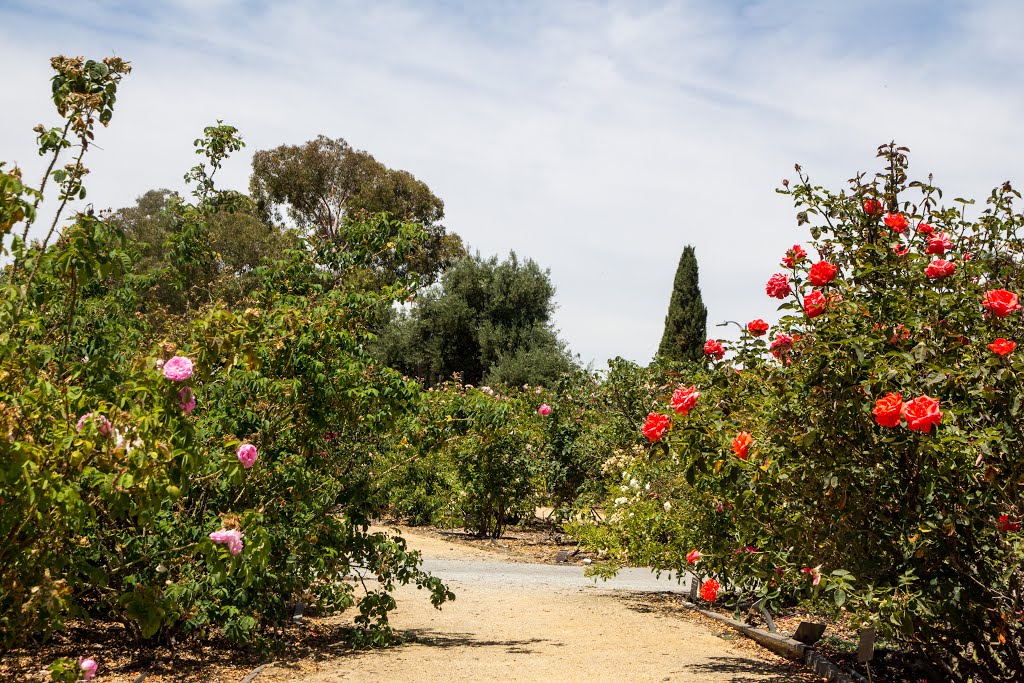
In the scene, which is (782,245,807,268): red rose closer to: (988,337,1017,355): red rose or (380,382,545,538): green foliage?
(988,337,1017,355): red rose

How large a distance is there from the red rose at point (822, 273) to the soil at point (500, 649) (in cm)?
294

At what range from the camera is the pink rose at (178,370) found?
361 cm

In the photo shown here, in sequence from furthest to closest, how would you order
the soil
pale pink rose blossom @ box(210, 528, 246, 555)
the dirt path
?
the dirt path, the soil, pale pink rose blossom @ box(210, 528, 246, 555)

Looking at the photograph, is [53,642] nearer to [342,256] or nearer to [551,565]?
[342,256]

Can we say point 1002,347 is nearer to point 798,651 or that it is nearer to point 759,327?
point 759,327

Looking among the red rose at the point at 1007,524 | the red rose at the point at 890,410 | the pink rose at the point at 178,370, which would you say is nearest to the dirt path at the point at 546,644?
the red rose at the point at 1007,524

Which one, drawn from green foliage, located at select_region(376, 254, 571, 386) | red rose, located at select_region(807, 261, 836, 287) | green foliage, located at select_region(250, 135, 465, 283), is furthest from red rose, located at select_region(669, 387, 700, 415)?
green foliage, located at select_region(250, 135, 465, 283)

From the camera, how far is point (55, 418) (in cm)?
407

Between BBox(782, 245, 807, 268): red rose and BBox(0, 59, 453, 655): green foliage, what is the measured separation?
10.0 feet

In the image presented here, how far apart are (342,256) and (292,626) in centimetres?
329

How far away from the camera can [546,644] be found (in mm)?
8328

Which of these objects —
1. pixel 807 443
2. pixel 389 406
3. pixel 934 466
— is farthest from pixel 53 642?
pixel 934 466

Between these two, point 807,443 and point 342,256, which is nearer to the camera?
point 807,443

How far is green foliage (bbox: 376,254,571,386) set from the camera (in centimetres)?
3081
